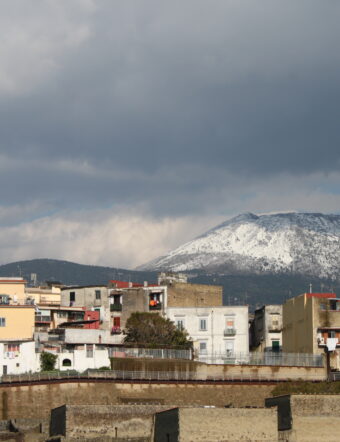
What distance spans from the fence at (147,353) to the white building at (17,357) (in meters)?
9.07

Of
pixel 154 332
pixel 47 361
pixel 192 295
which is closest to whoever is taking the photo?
pixel 47 361

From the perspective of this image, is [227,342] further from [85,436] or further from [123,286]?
[85,436]

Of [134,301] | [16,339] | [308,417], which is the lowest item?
[308,417]

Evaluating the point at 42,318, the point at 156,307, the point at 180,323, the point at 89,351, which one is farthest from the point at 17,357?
the point at 156,307

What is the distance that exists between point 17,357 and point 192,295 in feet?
132

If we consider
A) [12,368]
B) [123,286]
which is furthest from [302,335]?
[12,368]

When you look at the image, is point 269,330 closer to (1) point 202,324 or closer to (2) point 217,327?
(2) point 217,327

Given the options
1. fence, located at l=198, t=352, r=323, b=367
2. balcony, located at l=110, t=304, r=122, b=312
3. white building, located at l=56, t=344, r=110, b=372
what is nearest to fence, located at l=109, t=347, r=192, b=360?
white building, located at l=56, t=344, r=110, b=372

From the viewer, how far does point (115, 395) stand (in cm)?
12250

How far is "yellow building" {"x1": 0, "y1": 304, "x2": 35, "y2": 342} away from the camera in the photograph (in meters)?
138

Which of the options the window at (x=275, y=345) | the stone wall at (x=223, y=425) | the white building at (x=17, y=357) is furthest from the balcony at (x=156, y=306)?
the stone wall at (x=223, y=425)

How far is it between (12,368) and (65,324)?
77.9 feet

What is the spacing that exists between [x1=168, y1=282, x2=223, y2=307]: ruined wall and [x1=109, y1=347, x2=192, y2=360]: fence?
25.7 m

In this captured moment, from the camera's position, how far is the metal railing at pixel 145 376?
12200 centimetres
